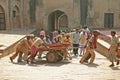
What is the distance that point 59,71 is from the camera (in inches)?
484

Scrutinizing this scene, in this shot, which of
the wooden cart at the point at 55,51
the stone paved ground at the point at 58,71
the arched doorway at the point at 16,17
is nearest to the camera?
the stone paved ground at the point at 58,71

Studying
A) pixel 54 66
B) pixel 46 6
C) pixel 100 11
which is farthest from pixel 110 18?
pixel 54 66

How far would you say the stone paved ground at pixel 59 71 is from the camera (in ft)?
36.2

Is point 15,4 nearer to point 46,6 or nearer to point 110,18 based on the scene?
point 46,6

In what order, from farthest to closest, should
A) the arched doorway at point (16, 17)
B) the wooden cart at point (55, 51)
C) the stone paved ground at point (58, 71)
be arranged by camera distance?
1. the arched doorway at point (16, 17)
2. the wooden cart at point (55, 51)
3. the stone paved ground at point (58, 71)

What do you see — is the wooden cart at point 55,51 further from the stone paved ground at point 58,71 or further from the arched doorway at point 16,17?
the arched doorway at point 16,17

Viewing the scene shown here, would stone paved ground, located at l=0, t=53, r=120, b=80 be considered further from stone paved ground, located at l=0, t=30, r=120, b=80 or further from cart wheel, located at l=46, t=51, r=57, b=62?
cart wheel, located at l=46, t=51, r=57, b=62

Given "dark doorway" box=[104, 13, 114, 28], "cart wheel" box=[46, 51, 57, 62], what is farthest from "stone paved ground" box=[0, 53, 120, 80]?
"dark doorway" box=[104, 13, 114, 28]

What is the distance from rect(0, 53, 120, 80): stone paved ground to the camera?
434 inches

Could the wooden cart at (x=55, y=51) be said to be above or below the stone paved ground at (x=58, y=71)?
above

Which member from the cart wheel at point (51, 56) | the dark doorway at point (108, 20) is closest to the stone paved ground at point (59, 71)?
the cart wheel at point (51, 56)

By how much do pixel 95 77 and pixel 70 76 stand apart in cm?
84

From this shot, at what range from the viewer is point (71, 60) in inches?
610

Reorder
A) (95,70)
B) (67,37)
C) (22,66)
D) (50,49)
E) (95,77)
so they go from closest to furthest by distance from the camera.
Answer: (95,77), (95,70), (22,66), (50,49), (67,37)
